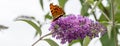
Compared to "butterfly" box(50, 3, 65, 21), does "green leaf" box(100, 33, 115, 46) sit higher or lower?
lower

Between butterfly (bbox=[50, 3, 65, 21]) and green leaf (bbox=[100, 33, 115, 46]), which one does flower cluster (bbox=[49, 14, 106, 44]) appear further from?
green leaf (bbox=[100, 33, 115, 46])

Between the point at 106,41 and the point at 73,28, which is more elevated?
the point at 73,28

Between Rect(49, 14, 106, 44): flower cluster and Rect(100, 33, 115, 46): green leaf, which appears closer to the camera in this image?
Rect(49, 14, 106, 44): flower cluster

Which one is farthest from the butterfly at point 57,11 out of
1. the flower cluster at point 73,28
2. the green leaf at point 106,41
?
the green leaf at point 106,41

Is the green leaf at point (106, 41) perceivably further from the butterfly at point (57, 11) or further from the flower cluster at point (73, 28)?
the butterfly at point (57, 11)

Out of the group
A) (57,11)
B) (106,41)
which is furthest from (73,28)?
(106,41)

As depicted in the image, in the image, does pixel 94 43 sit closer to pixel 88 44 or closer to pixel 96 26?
pixel 88 44

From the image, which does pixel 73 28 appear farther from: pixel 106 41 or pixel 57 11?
pixel 106 41

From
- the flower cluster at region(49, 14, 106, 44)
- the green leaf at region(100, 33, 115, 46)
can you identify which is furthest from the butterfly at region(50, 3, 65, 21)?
the green leaf at region(100, 33, 115, 46)

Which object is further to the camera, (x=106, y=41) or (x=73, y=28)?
(x=106, y=41)
